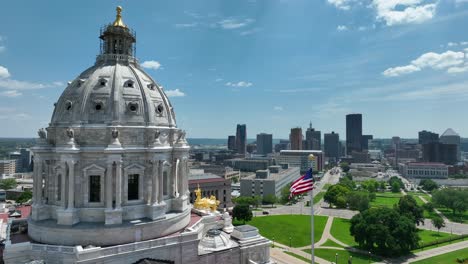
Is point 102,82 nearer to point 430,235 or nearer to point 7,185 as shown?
point 430,235

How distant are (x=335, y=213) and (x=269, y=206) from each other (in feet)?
92.8

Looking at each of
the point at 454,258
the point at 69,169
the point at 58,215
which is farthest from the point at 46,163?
the point at 454,258

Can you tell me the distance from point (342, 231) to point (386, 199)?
7097cm

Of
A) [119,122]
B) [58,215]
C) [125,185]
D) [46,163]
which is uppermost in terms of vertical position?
[119,122]

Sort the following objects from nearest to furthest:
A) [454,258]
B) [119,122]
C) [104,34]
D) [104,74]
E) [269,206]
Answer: [119,122] → [104,74] → [104,34] → [454,258] → [269,206]

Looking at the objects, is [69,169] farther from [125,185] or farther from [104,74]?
[104,74]

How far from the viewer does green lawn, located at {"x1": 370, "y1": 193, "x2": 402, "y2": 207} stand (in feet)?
424

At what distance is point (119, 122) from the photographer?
3919 cm

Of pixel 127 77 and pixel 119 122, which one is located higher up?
pixel 127 77

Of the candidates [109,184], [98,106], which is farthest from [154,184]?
[98,106]

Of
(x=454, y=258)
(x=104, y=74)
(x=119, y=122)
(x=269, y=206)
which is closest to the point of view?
(x=119, y=122)

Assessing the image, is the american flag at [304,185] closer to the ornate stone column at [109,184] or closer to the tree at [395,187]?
the ornate stone column at [109,184]

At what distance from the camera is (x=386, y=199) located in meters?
142

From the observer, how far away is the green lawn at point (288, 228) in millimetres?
77312
